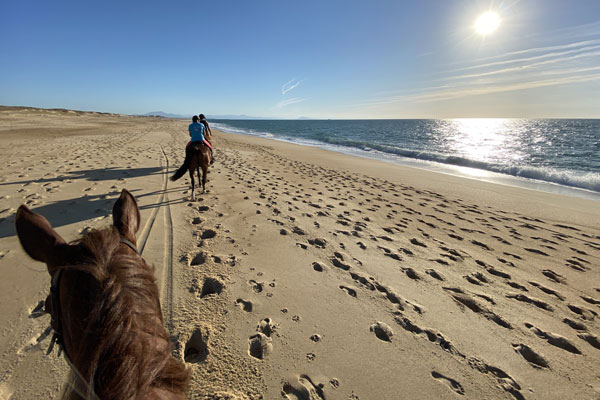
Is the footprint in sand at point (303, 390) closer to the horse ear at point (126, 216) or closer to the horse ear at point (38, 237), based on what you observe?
the horse ear at point (126, 216)

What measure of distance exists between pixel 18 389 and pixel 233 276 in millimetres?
1906

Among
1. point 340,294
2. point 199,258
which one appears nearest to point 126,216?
point 199,258

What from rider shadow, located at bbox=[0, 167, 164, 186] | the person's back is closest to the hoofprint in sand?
rider shadow, located at bbox=[0, 167, 164, 186]

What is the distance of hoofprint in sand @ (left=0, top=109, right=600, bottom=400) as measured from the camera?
6.68 feet

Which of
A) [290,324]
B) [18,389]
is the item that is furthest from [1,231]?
[290,324]

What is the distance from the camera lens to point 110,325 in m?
0.81

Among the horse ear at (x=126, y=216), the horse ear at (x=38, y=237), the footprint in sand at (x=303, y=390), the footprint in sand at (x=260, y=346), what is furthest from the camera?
the footprint in sand at (x=260, y=346)

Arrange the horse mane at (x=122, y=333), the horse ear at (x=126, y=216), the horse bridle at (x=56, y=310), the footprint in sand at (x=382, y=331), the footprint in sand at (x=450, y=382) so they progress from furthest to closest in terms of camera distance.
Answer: the footprint in sand at (x=382, y=331) → the footprint in sand at (x=450, y=382) → the horse ear at (x=126, y=216) → the horse bridle at (x=56, y=310) → the horse mane at (x=122, y=333)

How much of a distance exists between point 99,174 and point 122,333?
887 cm

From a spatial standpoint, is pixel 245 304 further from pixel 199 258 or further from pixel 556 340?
pixel 556 340

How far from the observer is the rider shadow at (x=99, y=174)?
6427 millimetres

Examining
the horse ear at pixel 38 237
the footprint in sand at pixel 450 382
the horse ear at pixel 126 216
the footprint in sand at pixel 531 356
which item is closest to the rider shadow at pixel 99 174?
the horse ear at pixel 126 216

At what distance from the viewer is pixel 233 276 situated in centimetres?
317

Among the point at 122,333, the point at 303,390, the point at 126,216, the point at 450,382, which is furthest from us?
the point at 450,382
